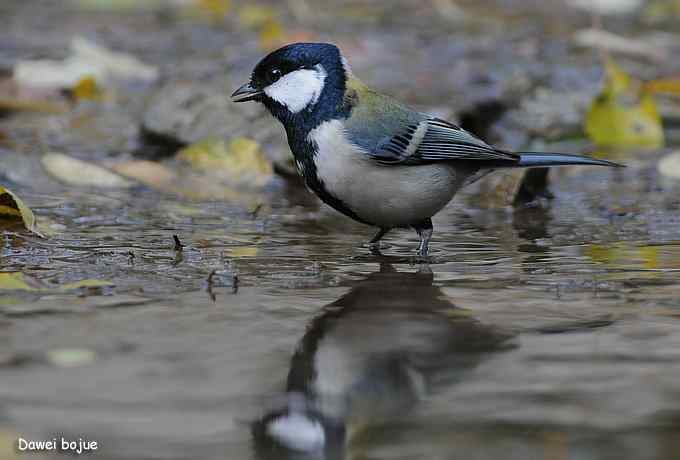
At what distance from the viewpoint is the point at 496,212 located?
5652 mm

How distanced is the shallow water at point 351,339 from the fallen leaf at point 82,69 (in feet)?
9.96

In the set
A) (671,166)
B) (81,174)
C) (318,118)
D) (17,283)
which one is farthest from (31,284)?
(671,166)

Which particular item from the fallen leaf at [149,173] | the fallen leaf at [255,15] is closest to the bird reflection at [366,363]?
the fallen leaf at [149,173]

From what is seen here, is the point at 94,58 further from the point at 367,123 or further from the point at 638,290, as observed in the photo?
the point at 638,290

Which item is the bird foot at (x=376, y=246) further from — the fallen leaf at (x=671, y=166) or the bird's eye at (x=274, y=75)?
the fallen leaf at (x=671, y=166)

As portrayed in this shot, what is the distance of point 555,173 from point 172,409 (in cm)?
440

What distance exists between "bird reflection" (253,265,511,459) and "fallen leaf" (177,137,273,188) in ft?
7.97

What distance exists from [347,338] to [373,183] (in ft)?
4.95

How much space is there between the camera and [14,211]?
4.52m

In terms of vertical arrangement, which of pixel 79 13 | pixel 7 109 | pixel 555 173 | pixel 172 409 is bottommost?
pixel 172 409

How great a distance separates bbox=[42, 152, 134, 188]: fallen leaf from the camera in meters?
5.93

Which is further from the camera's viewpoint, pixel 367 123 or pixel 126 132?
pixel 126 132

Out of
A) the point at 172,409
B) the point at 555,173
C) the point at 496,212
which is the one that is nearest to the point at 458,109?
the point at 555,173

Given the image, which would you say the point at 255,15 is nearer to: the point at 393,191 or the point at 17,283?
the point at 393,191
